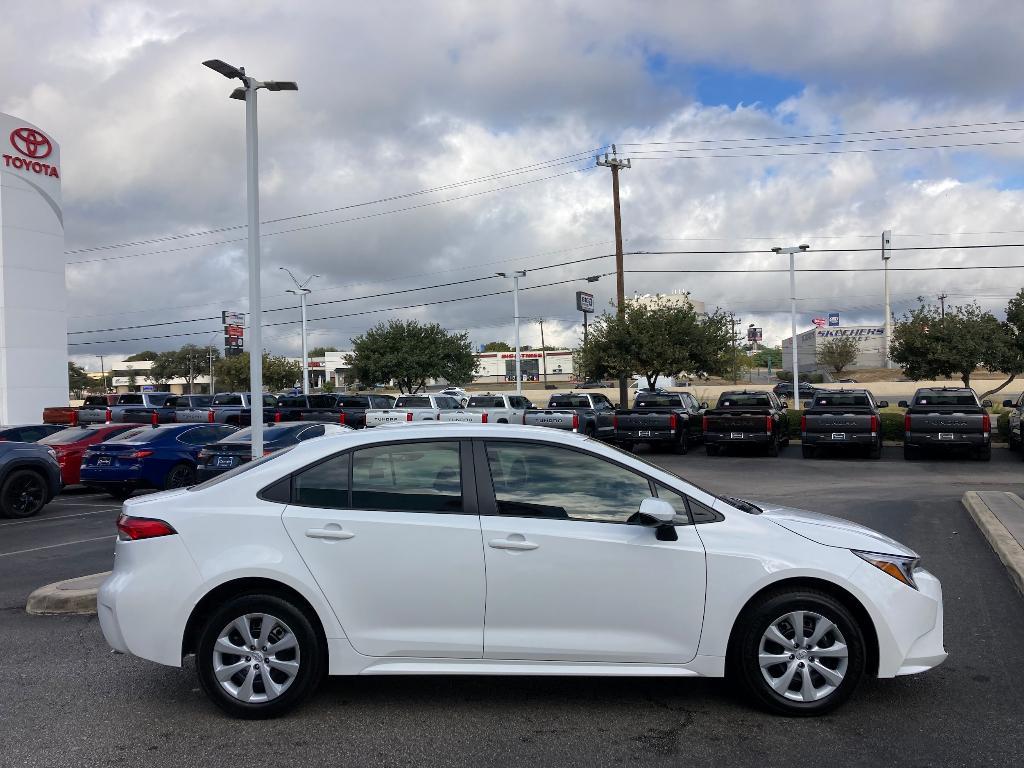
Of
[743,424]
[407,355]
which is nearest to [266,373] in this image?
[407,355]

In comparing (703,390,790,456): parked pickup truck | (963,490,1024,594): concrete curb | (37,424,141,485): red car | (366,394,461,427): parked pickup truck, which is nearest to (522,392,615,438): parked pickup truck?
(366,394,461,427): parked pickup truck

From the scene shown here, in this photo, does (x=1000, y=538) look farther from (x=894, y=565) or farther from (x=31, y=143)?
(x=31, y=143)

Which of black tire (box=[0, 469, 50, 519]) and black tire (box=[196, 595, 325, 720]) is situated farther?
black tire (box=[0, 469, 50, 519])

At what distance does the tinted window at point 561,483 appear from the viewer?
4.91 m

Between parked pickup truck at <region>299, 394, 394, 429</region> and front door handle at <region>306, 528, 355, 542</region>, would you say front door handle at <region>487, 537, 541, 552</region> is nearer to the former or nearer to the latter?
front door handle at <region>306, 528, 355, 542</region>

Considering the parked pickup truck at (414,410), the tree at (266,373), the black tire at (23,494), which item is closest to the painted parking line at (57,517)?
the black tire at (23,494)

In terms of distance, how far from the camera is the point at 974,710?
4.91 metres

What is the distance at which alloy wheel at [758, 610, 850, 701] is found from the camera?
4.74 meters

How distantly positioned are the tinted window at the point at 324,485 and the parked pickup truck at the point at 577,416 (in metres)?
20.9

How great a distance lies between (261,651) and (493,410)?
977 inches

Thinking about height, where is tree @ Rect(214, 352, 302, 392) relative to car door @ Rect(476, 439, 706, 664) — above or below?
above

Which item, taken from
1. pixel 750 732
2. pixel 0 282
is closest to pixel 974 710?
pixel 750 732

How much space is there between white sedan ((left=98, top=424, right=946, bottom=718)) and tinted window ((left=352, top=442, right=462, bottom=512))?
6cm

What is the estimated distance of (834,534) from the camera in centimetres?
498
